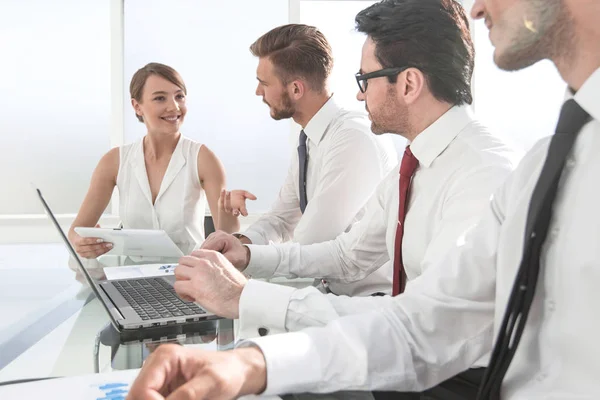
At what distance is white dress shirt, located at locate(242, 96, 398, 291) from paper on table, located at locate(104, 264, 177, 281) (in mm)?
598

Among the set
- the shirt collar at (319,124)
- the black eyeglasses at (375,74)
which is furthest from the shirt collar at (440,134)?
A: the shirt collar at (319,124)

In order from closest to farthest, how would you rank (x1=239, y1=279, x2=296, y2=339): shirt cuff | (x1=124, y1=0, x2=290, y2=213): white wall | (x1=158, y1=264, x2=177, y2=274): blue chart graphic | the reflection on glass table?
the reflection on glass table < (x1=239, y1=279, x2=296, y2=339): shirt cuff < (x1=158, y1=264, x2=177, y2=274): blue chart graphic < (x1=124, y1=0, x2=290, y2=213): white wall

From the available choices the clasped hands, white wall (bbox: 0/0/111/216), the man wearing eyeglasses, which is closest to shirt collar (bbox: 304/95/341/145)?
the man wearing eyeglasses

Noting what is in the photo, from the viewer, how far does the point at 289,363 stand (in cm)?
94

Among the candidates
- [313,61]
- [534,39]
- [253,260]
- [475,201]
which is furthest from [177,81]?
[534,39]

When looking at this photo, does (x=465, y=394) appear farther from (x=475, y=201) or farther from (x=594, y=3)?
(x=594, y=3)

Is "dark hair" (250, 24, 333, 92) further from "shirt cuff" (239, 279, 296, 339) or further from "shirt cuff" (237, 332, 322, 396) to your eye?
"shirt cuff" (237, 332, 322, 396)

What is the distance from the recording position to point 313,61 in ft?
9.55

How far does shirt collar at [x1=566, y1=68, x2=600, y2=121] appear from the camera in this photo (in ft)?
3.22

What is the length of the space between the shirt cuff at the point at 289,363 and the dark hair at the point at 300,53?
82.2 inches

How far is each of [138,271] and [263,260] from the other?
41cm

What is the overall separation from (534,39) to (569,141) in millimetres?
220

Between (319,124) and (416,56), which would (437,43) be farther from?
(319,124)

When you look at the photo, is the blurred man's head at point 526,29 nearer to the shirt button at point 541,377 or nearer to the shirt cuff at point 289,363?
the shirt button at point 541,377
